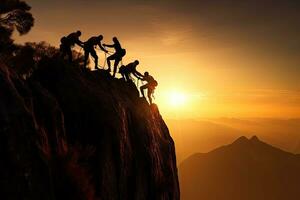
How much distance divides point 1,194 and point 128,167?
13.3 m

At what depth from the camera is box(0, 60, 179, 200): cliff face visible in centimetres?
1198

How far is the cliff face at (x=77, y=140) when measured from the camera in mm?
11977

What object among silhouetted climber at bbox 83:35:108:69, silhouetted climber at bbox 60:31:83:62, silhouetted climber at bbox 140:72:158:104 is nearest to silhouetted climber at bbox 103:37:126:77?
silhouetted climber at bbox 83:35:108:69

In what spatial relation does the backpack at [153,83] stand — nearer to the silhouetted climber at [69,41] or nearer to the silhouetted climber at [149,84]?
the silhouetted climber at [149,84]

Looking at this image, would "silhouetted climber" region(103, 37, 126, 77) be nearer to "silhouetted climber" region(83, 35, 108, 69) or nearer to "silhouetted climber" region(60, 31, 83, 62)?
"silhouetted climber" region(83, 35, 108, 69)

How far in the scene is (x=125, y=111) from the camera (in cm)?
2608

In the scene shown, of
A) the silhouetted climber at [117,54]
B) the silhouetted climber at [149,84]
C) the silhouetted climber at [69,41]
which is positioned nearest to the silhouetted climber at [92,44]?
the silhouetted climber at [69,41]

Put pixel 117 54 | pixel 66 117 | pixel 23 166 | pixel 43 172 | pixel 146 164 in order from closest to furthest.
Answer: pixel 23 166 → pixel 43 172 → pixel 66 117 → pixel 146 164 → pixel 117 54

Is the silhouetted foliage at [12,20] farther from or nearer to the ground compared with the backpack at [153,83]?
farther from the ground

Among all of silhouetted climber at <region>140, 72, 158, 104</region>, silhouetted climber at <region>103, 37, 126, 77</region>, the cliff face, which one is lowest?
the cliff face

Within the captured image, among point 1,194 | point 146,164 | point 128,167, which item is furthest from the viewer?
point 146,164

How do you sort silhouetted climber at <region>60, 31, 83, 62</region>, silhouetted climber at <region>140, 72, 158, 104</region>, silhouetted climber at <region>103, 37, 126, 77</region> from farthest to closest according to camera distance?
silhouetted climber at <region>140, 72, 158, 104</region>, silhouetted climber at <region>103, 37, 126, 77</region>, silhouetted climber at <region>60, 31, 83, 62</region>

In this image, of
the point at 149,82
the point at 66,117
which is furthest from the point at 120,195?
the point at 149,82

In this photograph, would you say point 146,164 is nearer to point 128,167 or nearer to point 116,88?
point 128,167
